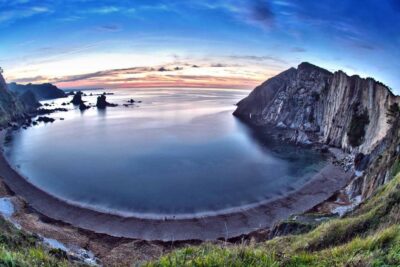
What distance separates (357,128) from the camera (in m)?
54.6

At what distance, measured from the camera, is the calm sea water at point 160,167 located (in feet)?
125

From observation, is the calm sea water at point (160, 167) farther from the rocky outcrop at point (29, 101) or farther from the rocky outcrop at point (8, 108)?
the rocky outcrop at point (29, 101)

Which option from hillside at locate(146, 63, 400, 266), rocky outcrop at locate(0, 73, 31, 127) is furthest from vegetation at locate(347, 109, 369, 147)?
rocky outcrop at locate(0, 73, 31, 127)

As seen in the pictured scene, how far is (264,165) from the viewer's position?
55.2m

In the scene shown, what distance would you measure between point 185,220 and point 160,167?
2373 centimetres

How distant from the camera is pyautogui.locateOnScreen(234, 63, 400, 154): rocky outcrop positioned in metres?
49.7

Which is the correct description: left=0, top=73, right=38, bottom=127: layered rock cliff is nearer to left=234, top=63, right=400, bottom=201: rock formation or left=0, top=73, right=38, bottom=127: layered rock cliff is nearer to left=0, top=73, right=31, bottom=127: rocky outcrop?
left=0, top=73, right=31, bottom=127: rocky outcrop

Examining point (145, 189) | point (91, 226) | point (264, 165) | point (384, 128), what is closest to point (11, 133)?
point (145, 189)

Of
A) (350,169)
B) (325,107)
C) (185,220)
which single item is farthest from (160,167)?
(325,107)

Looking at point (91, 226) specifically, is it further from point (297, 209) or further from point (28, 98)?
point (28, 98)

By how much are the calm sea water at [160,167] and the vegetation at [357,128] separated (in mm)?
7884

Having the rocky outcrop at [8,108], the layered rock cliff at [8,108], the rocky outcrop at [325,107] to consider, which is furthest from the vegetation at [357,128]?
the rocky outcrop at [8,108]

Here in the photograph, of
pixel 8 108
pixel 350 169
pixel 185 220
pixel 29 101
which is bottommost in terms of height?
pixel 185 220

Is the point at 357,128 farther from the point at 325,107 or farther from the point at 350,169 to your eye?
the point at 325,107
